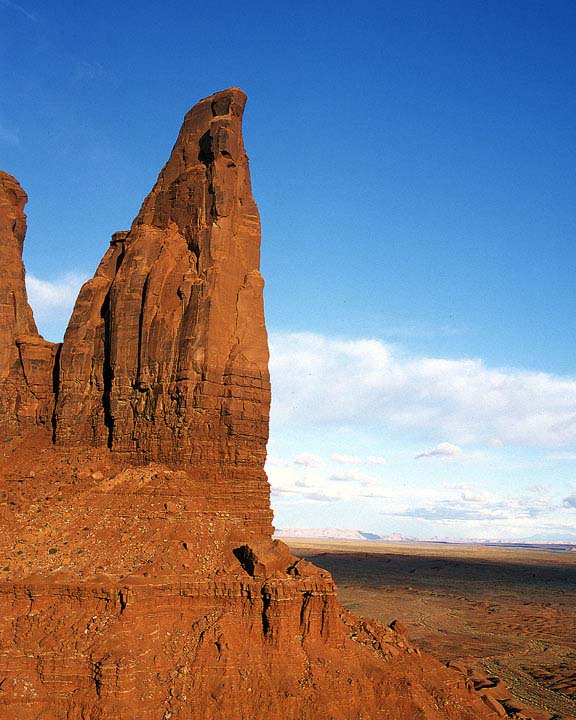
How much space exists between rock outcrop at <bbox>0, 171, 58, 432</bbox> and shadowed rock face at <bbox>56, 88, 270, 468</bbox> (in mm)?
2053

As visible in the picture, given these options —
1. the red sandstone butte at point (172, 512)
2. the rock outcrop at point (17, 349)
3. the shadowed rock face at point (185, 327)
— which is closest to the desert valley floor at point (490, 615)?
the red sandstone butte at point (172, 512)

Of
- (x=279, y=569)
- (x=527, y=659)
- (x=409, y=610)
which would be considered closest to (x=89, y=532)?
(x=279, y=569)

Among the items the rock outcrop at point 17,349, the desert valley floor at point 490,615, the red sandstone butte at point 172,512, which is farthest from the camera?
the desert valley floor at point 490,615

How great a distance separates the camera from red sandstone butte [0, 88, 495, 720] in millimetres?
24688

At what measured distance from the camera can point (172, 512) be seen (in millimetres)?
29359

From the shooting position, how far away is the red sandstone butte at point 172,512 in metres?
24.7

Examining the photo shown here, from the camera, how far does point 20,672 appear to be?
79.4ft

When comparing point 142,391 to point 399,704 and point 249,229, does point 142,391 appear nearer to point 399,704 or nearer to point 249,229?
point 249,229

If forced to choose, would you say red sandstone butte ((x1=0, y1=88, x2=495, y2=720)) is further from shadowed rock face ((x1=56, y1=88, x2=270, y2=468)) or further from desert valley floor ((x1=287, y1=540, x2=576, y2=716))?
desert valley floor ((x1=287, y1=540, x2=576, y2=716))

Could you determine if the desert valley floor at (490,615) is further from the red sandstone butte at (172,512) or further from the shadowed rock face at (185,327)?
the shadowed rock face at (185,327)

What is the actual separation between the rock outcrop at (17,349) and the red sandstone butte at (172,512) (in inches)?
5.1

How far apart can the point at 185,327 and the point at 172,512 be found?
8821mm

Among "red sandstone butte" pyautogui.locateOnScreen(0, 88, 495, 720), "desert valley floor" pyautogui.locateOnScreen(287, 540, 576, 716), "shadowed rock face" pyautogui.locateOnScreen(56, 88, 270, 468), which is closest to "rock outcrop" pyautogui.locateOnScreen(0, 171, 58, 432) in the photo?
"red sandstone butte" pyautogui.locateOnScreen(0, 88, 495, 720)

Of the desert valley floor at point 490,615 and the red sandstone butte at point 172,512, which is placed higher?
→ the red sandstone butte at point 172,512
